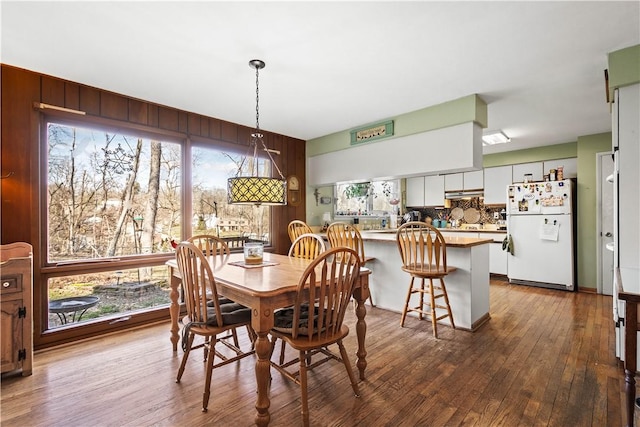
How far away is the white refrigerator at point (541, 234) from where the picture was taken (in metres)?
4.55

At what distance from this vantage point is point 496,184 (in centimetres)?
564

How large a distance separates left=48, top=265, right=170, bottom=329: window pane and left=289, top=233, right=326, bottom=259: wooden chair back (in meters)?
1.66

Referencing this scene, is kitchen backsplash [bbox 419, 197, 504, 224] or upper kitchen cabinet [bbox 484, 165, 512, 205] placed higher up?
upper kitchen cabinet [bbox 484, 165, 512, 205]

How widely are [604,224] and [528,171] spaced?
4.54 feet

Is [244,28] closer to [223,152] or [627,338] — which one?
[223,152]

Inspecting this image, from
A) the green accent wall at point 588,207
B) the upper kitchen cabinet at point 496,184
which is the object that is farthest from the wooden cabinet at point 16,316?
the green accent wall at point 588,207

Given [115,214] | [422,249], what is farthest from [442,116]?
[115,214]

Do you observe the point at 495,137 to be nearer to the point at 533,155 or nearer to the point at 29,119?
the point at 533,155

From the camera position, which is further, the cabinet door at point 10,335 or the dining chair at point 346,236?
the dining chair at point 346,236

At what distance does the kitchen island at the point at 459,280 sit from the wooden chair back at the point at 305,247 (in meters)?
1.00

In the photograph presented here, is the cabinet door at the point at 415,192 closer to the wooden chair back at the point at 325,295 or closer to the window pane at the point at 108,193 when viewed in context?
the window pane at the point at 108,193

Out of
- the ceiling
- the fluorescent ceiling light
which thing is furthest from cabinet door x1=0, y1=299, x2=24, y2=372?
the fluorescent ceiling light

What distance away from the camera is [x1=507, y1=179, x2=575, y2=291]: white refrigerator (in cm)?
455

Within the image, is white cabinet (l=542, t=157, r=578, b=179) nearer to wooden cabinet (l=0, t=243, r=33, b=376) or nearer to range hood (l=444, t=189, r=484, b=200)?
range hood (l=444, t=189, r=484, b=200)
